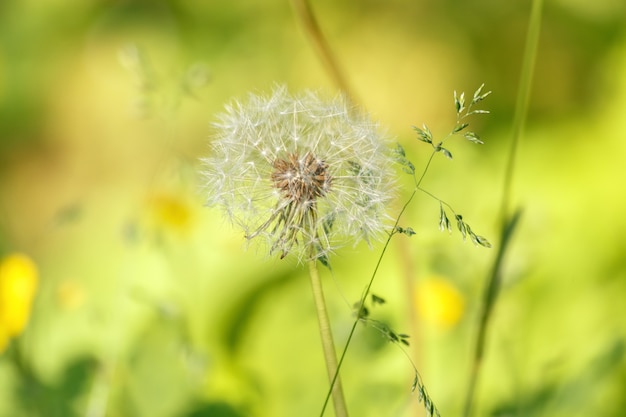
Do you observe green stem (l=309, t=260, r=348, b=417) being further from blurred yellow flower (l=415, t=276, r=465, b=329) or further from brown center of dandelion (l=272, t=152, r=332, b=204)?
blurred yellow flower (l=415, t=276, r=465, b=329)

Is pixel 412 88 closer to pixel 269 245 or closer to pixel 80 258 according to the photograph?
pixel 80 258

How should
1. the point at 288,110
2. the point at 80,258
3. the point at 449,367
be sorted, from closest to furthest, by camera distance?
the point at 288,110
the point at 449,367
the point at 80,258

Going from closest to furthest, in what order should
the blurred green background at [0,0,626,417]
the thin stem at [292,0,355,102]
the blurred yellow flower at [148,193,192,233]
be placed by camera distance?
the thin stem at [292,0,355,102] < the blurred green background at [0,0,626,417] < the blurred yellow flower at [148,193,192,233]

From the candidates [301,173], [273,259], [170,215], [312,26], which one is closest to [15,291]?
[170,215]

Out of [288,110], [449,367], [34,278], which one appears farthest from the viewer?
[34,278]

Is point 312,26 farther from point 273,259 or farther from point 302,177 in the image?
point 273,259

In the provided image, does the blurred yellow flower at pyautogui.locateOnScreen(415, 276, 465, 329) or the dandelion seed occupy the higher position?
the blurred yellow flower at pyautogui.locateOnScreen(415, 276, 465, 329)

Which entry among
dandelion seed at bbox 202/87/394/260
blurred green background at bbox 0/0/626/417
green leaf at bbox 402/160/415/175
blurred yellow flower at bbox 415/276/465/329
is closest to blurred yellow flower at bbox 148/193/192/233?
blurred green background at bbox 0/0/626/417

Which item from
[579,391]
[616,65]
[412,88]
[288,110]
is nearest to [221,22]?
[412,88]
